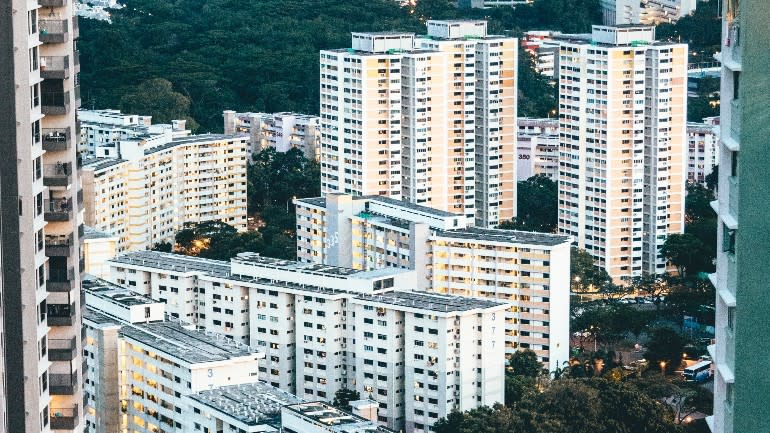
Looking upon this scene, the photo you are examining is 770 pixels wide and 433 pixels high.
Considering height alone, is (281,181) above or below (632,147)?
below

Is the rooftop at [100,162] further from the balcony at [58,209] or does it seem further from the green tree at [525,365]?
the balcony at [58,209]

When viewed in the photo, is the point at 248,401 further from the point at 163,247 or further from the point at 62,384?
the point at 163,247

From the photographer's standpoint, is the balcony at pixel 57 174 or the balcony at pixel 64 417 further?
the balcony at pixel 57 174

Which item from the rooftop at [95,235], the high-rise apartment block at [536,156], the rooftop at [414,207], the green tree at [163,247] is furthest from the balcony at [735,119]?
the high-rise apartment block at [536,156]

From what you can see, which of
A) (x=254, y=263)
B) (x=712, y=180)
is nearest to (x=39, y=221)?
(x=254, y=263)

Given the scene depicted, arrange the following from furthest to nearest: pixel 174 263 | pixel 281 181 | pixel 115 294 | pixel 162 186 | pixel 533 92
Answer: pixel 533 92 < pixel 281 181 < pixel 162 186 < pixel 174 263 < pixel 115 294

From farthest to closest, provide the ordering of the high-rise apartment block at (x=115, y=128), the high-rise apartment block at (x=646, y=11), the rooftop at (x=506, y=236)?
the high-rise apartment block at (x=646, y=11)
the high-rise apartment block at (x=115, y=128)
the rooftop at (x=506, y=236)

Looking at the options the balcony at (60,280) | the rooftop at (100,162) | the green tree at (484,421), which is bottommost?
the green tree at (484,421)

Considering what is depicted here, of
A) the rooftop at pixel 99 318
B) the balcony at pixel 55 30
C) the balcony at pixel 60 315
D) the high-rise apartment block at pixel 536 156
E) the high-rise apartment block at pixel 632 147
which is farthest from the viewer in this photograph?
the high-rise apartment block at pixel 536 156
